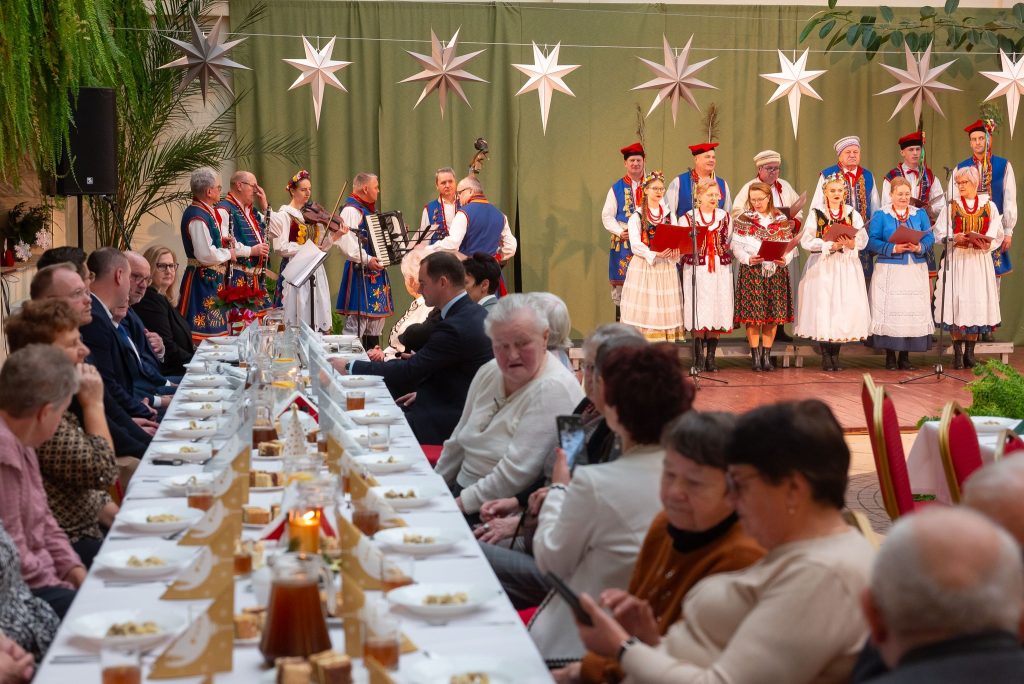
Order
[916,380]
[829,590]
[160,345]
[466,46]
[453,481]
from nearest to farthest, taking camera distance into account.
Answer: [829,590] → [453,481] → [160,345] → [916,380] → [466,46]

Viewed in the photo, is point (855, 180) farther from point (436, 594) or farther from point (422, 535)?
point (436, 594)

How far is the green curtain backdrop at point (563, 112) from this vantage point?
1100 cm

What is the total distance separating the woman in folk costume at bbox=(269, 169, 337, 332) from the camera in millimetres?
9297

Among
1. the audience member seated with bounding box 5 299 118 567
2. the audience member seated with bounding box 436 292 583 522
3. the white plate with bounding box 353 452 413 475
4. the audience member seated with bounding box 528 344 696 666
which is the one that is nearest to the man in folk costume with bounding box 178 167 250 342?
the audience member seated with bounding box 5 299 118 567

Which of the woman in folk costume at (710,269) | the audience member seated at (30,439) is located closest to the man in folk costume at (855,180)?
the woman in folk costume at (710,269)

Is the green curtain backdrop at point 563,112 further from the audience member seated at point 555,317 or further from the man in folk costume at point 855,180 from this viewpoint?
the audience member seated at point 555,317

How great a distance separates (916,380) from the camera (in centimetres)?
943

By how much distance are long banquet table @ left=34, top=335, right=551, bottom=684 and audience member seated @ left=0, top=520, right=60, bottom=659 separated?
0.19 metres

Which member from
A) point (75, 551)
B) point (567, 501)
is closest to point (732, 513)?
point (567, 501)

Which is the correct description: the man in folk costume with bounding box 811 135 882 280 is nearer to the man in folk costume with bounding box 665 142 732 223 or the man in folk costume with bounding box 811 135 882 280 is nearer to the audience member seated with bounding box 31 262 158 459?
the man in folk costume with bounding box 665 142 732 223

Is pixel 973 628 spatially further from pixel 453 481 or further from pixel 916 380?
pixel 916 380

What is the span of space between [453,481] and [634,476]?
5.96 ft

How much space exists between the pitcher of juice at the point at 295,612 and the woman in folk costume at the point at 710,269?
8190 millimetres

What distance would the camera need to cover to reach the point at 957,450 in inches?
140
